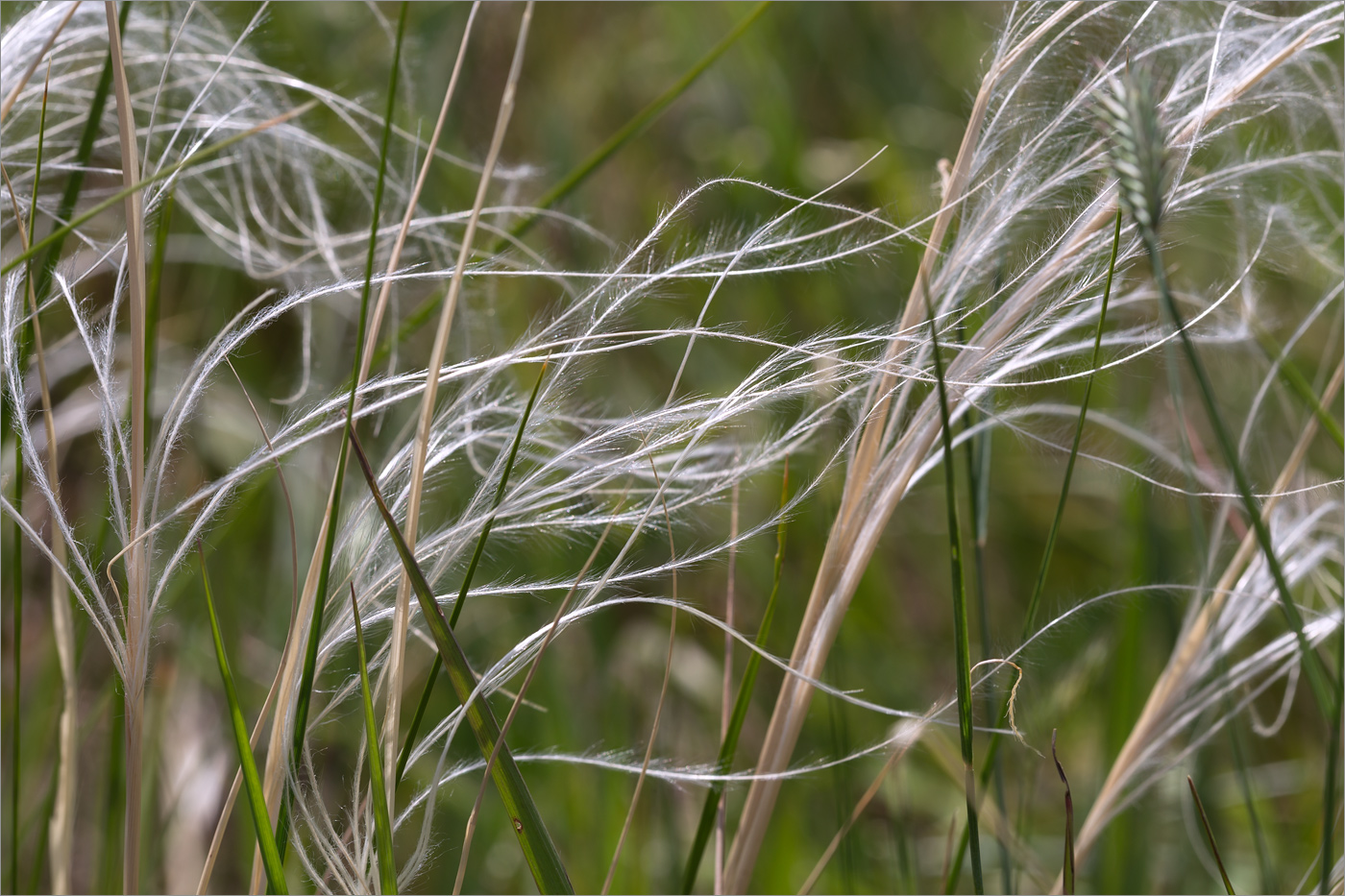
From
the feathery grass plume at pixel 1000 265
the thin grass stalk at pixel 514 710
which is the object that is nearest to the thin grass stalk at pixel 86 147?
the thin grass stalk at pixel 514 710

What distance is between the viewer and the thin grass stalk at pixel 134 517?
0.42 meters

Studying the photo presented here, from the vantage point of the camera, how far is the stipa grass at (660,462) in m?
0.46

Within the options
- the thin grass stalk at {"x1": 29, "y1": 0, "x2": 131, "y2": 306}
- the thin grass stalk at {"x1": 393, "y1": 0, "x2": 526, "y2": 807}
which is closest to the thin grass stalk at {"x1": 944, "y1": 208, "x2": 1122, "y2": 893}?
the thin grass stalk at {"x1": 393, "y1": 0, "x2": 526, "y2": 807}

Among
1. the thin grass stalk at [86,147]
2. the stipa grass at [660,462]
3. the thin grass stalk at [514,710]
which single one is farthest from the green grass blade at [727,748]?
the thin grass stalk at [86,147]

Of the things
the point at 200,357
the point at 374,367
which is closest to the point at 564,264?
the point at 374,367

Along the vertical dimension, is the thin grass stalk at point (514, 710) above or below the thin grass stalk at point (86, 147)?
below

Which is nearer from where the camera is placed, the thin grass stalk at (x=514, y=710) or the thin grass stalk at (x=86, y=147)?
the thin grass stalk at (x=514, y=710)

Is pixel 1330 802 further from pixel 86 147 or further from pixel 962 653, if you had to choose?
pixel 86 147

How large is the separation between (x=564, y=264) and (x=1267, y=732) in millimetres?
1181

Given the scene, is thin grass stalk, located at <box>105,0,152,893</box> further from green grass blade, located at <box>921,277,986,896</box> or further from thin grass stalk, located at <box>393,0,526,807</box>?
green grass blade, located at <box>921,277,986,896</box>

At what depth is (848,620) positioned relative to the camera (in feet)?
3.84

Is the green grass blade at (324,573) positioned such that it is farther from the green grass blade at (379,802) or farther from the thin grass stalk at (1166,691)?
the thin grass stalk at (1166,691)

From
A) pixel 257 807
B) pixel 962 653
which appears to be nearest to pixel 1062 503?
pixel 962 653

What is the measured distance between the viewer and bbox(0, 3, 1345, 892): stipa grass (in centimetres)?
46
